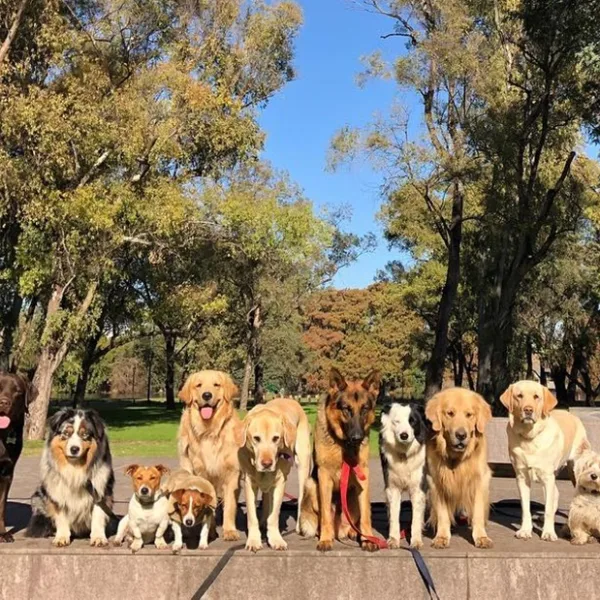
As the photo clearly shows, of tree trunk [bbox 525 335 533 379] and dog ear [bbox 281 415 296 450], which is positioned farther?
tree trunk [bbox 525 335 533 379]

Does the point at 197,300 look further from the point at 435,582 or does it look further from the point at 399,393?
the point at 399,393

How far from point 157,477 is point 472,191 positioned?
70.1 ft

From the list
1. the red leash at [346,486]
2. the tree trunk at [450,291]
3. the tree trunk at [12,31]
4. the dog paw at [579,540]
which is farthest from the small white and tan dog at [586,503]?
the tree trunk at [12,31]

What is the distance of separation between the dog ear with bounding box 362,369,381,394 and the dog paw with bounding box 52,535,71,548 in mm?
2914

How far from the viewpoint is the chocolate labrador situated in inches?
242

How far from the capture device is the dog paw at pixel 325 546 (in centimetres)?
589

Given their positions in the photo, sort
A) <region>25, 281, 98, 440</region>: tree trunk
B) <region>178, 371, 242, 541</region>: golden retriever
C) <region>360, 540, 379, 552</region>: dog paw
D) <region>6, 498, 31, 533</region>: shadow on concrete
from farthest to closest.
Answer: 1. <region>25, 281, 98, 440</region>: tree trunk
2. <region>6, 498, 31, 533</region>: shadow on concrete
3. <region>178, 371, 242, 541</region>: golden retriever
4. <region>360, 540, 379, 552</region>: dog paw

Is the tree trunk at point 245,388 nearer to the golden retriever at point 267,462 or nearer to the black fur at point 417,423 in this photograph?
the golden retriever at point 267,462

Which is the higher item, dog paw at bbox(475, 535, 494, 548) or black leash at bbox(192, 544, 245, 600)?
dog paw at bbox(475, 535, 494, 548)

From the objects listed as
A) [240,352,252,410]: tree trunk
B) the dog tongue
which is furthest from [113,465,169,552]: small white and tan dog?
[240,352,252,410]: tree trunk

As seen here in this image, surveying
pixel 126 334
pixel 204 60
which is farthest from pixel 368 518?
pixel 126 334

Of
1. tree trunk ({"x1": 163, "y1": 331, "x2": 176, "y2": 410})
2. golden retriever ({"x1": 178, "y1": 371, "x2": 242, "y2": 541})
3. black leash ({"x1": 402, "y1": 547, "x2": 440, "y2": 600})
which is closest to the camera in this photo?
black leash ({"x1": 402, "y1": 547, "x2": 440, "y2": 600})

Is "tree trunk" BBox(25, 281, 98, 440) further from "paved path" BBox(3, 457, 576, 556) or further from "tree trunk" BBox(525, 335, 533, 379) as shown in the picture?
"tree trunk" BBox(525, 335, 533, 379)

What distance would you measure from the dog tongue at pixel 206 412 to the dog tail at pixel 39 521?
5.29 ft
